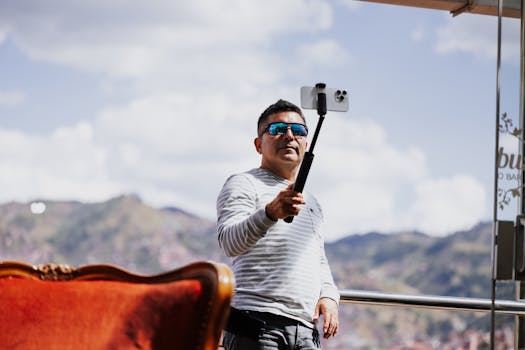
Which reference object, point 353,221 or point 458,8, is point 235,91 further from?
point 458,8

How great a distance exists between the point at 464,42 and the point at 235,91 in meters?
10.6

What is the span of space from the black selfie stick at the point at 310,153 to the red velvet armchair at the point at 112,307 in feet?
1.59

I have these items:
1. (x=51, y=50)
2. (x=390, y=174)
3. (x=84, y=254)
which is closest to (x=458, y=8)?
(x=84, y=254)

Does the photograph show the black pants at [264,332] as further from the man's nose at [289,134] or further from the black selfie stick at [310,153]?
the man's nose at [289,134]

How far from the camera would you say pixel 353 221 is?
31.7 meters

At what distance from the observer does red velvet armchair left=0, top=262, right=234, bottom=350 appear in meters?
1.75

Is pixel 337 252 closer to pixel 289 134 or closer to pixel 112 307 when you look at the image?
pixel 289 134

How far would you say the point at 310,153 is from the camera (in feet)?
7.61

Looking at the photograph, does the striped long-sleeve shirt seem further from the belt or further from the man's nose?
the man's nose

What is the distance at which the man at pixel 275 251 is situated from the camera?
2334 millimetres

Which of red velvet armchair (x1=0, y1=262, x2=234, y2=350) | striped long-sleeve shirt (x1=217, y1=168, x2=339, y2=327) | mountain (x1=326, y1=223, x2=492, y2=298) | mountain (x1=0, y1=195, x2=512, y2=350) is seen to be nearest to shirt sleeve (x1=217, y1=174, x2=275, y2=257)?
striped long-sleeve shirt (x1=217, y1=168, x2=339, y2=327)

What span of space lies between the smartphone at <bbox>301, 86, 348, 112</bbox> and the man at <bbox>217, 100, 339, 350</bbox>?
56 millimetres

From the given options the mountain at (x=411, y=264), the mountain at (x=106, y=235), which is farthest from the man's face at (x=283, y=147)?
the mountain at (x=411, y=264)

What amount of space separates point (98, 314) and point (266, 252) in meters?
0.70
